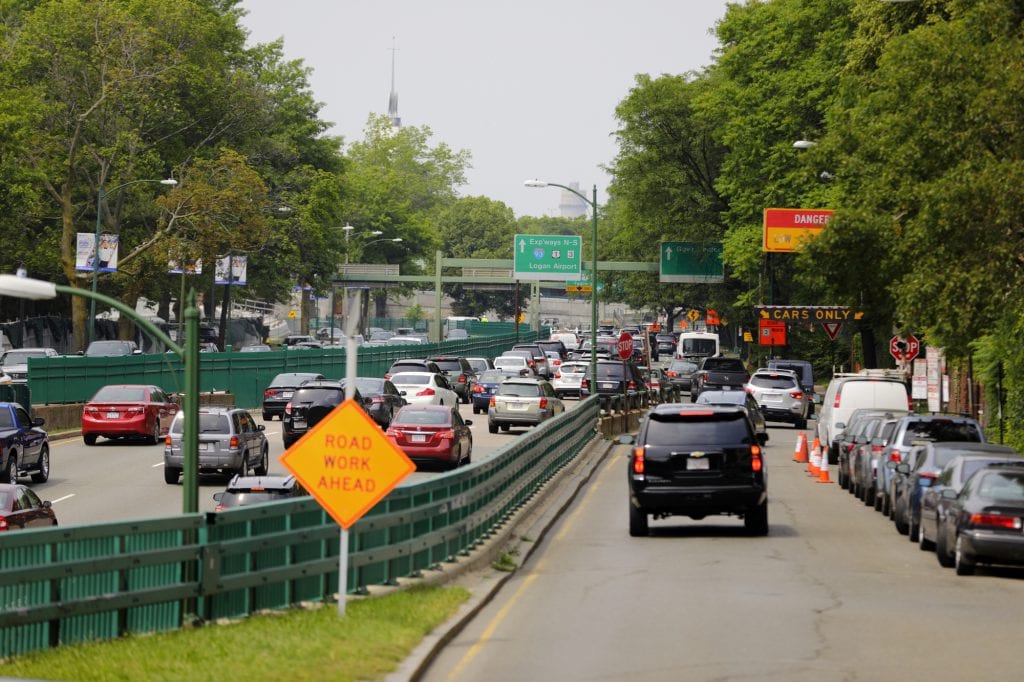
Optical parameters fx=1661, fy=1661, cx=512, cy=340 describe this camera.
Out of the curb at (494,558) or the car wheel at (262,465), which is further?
the car wheel at (262,465)

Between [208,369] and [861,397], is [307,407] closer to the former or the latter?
[861,397]

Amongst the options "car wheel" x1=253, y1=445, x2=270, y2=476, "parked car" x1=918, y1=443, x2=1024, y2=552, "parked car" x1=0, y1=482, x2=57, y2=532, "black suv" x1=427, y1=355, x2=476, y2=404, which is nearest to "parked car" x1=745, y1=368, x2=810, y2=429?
"black suv" x1=427, y1=355, x2=476, y2=404

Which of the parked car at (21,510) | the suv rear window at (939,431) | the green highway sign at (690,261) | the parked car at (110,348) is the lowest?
the parked car at (21,510)

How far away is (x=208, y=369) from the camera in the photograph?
191 ft

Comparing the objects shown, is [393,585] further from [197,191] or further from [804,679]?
[197,191]

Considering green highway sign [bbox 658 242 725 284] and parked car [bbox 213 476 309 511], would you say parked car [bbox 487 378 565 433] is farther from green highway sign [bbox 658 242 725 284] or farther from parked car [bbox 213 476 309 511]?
green highway sign [bbox 658 242 725 284]

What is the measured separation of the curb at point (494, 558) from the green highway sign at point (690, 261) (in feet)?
150

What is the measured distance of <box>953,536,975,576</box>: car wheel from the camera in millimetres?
19312

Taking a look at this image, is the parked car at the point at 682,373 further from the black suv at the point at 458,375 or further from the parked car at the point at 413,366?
the parked car at the point at 413,366

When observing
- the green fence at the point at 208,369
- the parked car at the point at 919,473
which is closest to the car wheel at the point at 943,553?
the parked car at the point at 919,473

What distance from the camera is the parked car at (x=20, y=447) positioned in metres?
31.1

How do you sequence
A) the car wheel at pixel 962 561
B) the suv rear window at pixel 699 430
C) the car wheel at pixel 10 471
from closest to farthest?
the car wheel at pixel 962 561 < the suv rear window at pixel 699 430 < the car wheel at pixel 10 471

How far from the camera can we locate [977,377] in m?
41.1

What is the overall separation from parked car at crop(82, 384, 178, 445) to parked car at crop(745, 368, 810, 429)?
18.9 m
